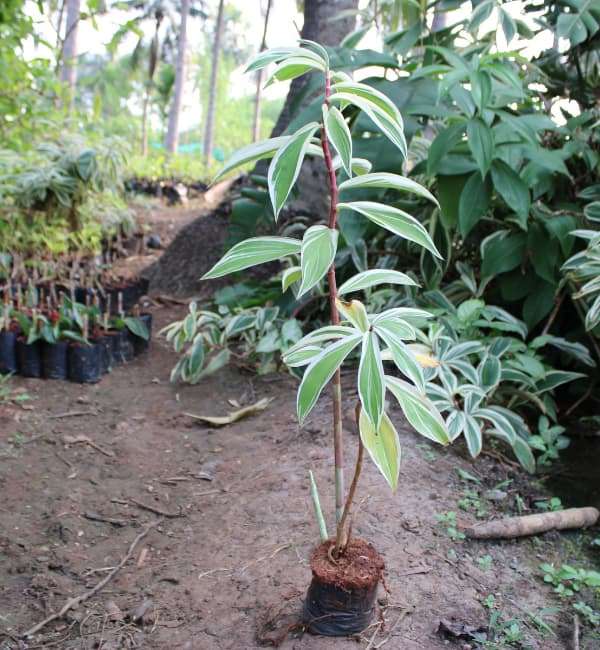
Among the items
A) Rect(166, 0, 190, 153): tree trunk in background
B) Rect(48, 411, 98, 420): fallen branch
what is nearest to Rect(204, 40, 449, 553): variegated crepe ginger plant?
Rect(48, 411, 98, 420): fallen branch

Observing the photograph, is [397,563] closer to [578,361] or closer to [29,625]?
[29,625]

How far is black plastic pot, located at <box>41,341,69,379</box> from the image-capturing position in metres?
3.11

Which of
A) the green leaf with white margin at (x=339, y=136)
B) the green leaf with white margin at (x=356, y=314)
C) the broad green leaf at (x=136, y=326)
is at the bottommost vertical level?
the broad green leaf at (x=136, y=326)

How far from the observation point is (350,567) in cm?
130

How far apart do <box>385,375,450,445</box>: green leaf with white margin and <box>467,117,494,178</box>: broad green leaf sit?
1.22 metres

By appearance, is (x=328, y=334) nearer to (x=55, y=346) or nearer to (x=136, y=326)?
(x=55, y=346)

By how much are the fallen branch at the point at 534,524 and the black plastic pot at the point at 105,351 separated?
83.7 inches

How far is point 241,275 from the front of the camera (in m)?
3.85

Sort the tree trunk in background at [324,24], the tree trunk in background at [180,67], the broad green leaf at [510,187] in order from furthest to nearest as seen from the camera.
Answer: the tree trunk in background at [180,67]
the tree trunk in background at [324,24]
the broad green leaf at [510,187]

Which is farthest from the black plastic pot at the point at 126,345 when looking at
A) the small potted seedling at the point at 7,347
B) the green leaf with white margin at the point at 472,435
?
the green leaf with white margin at the point at 472,435

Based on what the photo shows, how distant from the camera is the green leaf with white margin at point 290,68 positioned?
Answer: 1.09 metres

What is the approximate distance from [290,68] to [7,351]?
98.3 inches

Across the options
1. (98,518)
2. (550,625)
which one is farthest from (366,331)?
(98,518)

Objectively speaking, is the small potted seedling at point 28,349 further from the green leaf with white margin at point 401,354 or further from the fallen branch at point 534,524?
the green leaf with white margin at point 401,354
